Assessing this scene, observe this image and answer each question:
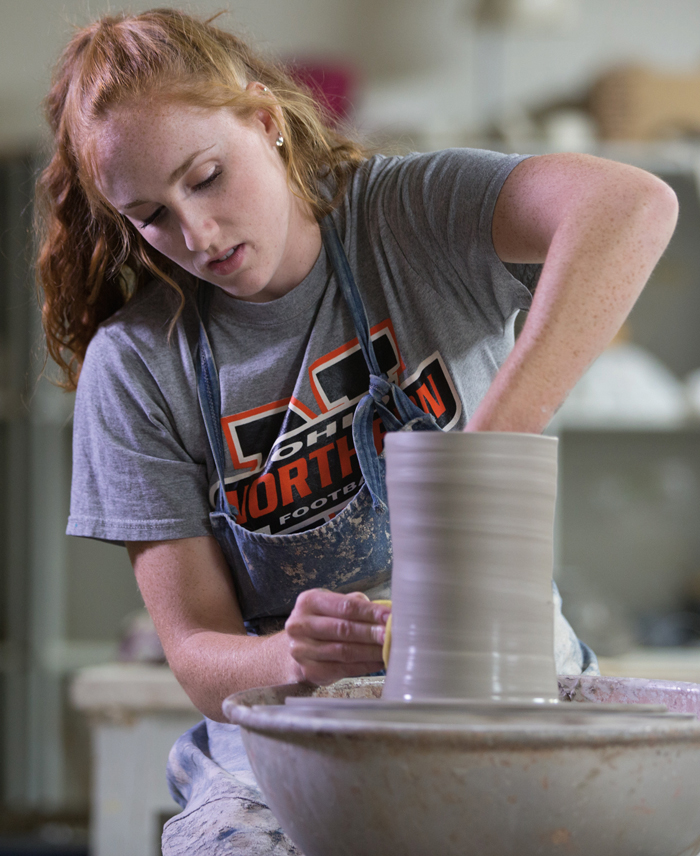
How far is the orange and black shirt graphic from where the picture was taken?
104 cm

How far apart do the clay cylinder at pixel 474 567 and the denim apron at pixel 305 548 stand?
0.31 metres

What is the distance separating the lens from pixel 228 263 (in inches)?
39.2

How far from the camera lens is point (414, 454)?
693 mm

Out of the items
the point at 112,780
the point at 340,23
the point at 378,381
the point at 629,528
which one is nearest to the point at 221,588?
the point at 378,381

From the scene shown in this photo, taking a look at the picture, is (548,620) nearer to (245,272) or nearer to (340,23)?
(245,272)

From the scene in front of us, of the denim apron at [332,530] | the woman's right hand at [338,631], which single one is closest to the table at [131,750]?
the denim apron at [332,530]

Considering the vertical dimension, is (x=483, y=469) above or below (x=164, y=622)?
above

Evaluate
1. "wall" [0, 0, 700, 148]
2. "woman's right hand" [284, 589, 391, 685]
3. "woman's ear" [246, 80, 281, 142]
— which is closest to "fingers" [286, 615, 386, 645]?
"woman's right hand" [284, 589, 391, 685]

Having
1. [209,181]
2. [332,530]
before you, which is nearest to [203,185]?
[209,181]

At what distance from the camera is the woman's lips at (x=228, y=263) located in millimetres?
990

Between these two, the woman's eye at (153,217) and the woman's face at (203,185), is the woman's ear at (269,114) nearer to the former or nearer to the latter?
the woman's face at (203,185)

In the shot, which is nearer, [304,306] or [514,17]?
[304,306]

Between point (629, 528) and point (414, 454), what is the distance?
7.93ft

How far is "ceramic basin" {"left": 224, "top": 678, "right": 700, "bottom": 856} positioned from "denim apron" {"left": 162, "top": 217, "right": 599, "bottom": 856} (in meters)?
0.36
